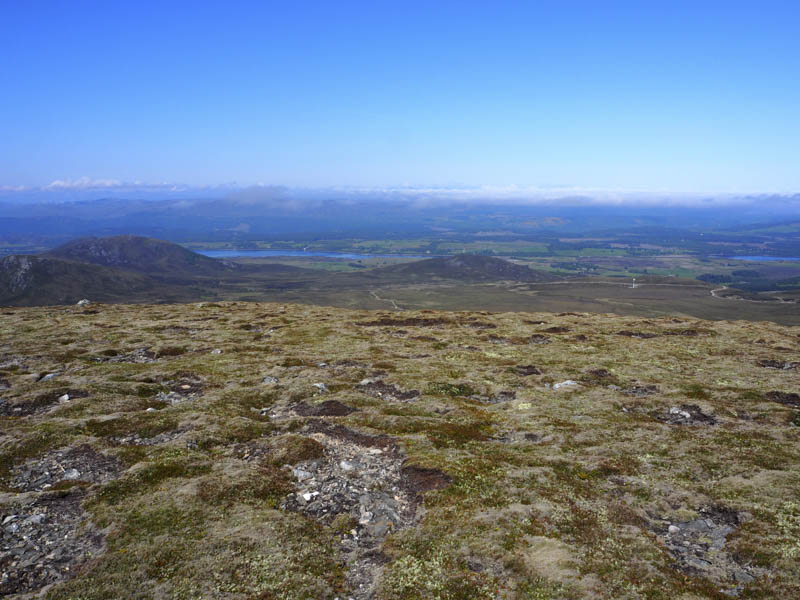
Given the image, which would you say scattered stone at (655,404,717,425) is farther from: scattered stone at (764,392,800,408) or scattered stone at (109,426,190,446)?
scattered stone at (109,426,190,446)

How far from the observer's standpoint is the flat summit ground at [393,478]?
1708 cm

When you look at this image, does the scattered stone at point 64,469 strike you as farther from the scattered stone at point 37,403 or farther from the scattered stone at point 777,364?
the scattered stone at point 777,364

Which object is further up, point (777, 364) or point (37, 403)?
point (37, 403)

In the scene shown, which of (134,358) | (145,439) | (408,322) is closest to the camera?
(145,439)

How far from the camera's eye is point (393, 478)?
24703 millimetres

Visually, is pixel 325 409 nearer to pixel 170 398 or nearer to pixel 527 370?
pixel 170 398

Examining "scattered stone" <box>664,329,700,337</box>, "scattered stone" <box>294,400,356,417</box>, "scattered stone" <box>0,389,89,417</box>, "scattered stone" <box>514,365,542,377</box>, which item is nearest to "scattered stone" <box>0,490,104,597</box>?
"scattered stone" <box>0,389,89,417</box>

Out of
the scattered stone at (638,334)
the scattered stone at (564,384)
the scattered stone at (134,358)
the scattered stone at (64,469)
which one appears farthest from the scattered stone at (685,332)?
the scattered stone at (64,469)

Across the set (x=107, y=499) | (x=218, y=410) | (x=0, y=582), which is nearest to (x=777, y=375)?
(x=218, y=410)

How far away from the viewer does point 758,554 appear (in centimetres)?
1873

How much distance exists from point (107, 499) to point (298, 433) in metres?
11.6

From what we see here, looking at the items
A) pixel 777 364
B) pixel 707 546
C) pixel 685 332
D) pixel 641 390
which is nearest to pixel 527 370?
pixel 641 390

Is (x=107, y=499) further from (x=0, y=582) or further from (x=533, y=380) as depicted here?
(x=533, y=380)

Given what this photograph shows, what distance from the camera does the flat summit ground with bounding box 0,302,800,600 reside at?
17.1m
